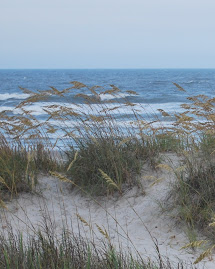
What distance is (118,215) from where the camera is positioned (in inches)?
184

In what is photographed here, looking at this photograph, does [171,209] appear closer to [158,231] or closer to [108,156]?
[158,231]

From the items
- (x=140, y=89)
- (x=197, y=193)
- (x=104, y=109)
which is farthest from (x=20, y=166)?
(x=140, y=89)

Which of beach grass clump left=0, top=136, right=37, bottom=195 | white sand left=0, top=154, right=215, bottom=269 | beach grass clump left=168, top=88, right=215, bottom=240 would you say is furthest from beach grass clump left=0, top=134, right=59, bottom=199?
beach grass clump left=168, top=88, right=215, bottom=240

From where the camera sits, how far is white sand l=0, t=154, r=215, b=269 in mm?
3996

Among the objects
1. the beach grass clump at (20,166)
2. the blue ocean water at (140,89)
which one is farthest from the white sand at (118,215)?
the blue ocean water at (140,89)

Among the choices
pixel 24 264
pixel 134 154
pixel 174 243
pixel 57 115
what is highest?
pixel 57 115

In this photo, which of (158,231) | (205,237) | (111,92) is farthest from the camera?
(111,92)

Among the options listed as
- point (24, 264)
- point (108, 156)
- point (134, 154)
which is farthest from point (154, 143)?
point (24, 264)

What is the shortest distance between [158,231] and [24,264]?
70.9 inches

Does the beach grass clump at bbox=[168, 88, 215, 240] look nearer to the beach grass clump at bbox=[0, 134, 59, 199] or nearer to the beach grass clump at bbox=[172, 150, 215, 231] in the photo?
the beach grass clump at bbox=[172, 150, 215, 231]

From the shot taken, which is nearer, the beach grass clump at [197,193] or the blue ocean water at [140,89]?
the beach grass clump at [197,193]

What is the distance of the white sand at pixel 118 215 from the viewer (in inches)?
157

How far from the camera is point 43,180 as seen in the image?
553cm

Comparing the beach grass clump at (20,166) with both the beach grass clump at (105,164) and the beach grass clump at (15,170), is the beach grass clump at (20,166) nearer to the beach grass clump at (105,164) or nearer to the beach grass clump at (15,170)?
the beach grass clump at (15,170)
